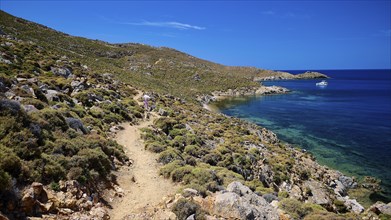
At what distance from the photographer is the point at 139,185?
43.8ft

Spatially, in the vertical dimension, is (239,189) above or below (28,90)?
below

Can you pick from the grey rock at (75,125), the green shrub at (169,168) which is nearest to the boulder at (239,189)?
the green shrub at (169,168)

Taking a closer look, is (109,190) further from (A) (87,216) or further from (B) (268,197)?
(B) (268,197)

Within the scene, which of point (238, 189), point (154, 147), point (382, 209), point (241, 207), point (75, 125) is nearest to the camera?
point (241, 207)

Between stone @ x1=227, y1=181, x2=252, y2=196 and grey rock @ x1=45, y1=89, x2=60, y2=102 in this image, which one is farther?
grey rock @ x1=45, y1=89, x2=60, y2=102

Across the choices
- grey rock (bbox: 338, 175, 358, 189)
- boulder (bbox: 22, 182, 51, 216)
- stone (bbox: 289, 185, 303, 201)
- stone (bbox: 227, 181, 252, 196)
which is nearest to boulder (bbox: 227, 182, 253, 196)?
stone (bbox: 227, 181, 252, 196)

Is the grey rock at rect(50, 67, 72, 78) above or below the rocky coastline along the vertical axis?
above

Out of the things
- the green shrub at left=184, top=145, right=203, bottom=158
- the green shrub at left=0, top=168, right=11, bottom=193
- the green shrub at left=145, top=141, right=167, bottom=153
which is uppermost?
the green shrub at left=0, top=168, right=11, bottom=193

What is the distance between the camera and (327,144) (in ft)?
124

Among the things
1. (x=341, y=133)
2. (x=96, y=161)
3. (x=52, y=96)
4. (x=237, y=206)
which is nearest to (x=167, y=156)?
(x=96, y=161)

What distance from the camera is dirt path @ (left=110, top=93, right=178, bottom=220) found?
10.9m

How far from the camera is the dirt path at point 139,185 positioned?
1091 centimetres

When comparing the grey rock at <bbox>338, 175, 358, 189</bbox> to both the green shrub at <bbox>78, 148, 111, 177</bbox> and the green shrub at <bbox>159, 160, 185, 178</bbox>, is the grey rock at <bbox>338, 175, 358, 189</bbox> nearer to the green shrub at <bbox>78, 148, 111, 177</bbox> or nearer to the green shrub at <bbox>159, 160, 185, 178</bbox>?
the green shrub at <bbox>159, 160, 185, 178</bbox>

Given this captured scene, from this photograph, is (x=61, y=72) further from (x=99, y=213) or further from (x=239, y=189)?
(x=239, y=189)
